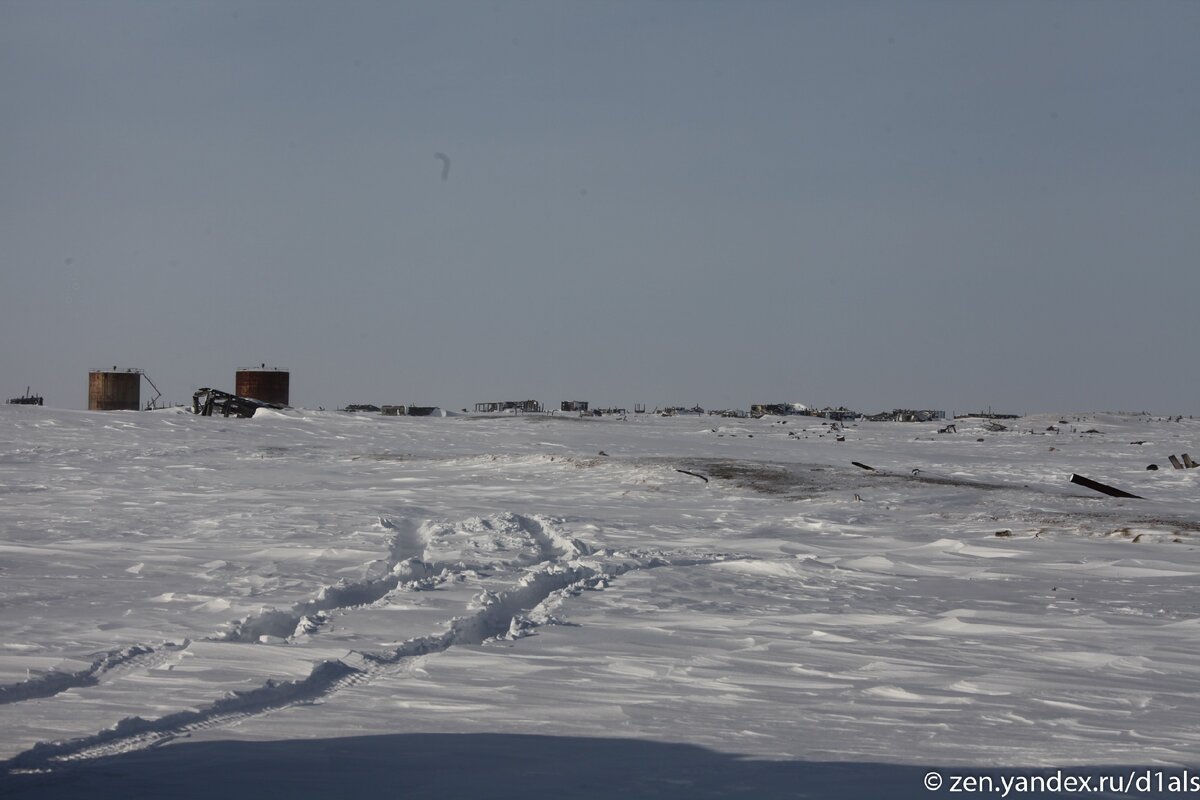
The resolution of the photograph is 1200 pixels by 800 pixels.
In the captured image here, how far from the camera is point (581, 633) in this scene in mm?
6223

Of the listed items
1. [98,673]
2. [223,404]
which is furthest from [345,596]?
[223,404]

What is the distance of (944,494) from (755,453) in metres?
9.98

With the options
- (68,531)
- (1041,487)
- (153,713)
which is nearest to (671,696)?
(153,713)

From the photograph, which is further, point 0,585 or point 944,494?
point 944,494

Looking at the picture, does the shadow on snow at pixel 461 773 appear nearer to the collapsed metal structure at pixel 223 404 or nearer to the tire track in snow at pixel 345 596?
the tire track in snow at pixel 345 596

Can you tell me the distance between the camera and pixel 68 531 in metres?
9.92

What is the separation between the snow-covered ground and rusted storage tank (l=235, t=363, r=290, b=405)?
23.3m

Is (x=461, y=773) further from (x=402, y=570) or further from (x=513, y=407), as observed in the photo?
(x=513, y=407)

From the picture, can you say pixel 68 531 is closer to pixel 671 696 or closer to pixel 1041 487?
pixel 671 696

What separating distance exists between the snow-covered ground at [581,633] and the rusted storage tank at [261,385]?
23.3 m

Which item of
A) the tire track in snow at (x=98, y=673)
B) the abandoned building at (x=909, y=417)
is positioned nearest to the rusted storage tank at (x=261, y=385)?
the abandoned building at (x=909, y=417)

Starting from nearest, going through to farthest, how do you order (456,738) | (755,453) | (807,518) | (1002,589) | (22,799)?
1. (22,799)
2. (456,738)
3. (1002,589)
4. (807,518)
5. (755,453)

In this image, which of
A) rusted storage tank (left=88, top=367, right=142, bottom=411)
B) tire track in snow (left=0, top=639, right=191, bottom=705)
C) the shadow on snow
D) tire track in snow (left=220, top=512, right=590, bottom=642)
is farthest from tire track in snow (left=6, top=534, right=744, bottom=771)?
rusted storage tank (left=88, top=367, right=142, bottom=411)

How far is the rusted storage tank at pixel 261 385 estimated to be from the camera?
3844 cm
